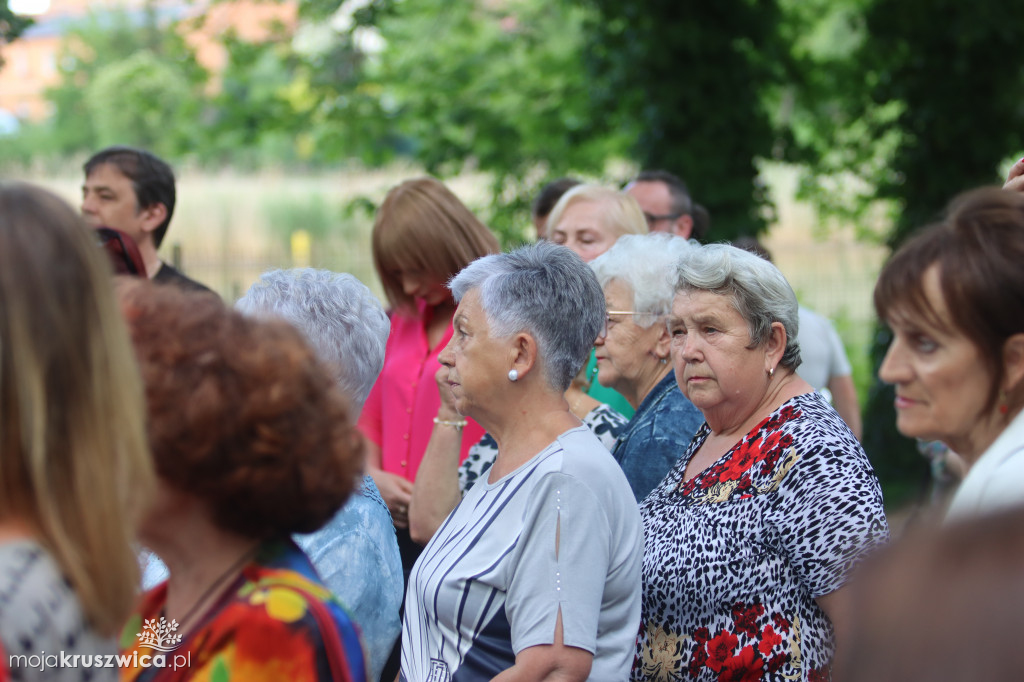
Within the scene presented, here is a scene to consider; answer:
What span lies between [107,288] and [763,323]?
1.95 metres

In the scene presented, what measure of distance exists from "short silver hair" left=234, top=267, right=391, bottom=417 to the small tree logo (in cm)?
114

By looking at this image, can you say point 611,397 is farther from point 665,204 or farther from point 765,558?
point 665,204

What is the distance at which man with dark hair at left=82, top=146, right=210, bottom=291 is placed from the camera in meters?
4.54

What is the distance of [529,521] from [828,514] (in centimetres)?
75

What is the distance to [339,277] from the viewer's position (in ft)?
9.61

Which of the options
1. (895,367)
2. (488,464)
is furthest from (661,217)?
(895,367)

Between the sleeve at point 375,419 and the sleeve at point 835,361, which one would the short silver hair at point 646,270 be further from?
the sleeve at point 835,361

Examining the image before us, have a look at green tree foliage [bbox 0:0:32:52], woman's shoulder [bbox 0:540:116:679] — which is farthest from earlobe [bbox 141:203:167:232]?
woman's shoulder [bbox 0:540:116:679]

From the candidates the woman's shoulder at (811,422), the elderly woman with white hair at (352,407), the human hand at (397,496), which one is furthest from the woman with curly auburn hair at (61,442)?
the human hand at (397,496)

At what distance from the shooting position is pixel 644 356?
3.41m

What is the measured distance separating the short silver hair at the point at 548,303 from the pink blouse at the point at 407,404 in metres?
1.21

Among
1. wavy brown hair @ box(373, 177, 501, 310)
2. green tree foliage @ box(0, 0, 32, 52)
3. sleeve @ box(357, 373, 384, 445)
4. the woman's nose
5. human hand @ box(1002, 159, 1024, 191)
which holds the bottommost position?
sleeve @ box(357, 373, 384, 445)

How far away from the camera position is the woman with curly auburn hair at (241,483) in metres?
1.46

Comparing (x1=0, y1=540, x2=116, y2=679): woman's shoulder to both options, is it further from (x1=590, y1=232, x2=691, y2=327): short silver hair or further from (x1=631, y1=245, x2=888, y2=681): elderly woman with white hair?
(x1=590, y1=232, x2=691, y2=327): short silver hair
